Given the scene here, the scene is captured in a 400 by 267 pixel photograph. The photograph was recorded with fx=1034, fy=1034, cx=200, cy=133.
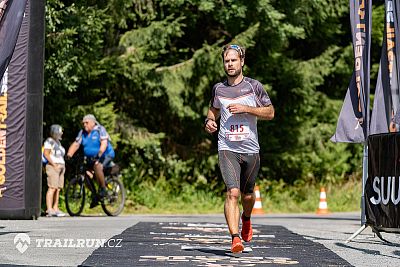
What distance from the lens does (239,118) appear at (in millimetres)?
10492

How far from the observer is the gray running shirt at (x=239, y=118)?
10477 millimetres

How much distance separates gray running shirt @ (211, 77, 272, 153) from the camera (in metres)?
10.5

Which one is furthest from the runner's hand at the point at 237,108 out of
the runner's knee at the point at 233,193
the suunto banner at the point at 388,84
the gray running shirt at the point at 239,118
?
the suunto banner at the point at 388,84

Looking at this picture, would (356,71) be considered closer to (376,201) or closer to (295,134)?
(376,201)

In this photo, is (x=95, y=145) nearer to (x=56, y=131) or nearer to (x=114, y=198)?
(x=56, y=131)

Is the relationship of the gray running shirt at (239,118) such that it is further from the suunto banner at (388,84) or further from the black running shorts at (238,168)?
the suunto banner at (388,84)

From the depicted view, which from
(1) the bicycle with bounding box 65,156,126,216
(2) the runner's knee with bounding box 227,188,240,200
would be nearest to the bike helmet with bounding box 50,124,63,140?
(1) the bicycle with bounding box 65,156,126,216

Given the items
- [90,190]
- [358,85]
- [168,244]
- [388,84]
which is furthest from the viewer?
[90,190]

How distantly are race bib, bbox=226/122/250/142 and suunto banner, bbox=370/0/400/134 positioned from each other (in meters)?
3.39

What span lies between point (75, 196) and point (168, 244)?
9129 millimetres

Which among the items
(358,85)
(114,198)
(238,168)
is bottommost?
(114,198)

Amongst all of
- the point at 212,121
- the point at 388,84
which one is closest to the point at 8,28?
the point at 212,121

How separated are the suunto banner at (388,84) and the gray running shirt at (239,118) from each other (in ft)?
10.7

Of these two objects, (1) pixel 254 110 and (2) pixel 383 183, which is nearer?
(1) pixel 254 110
